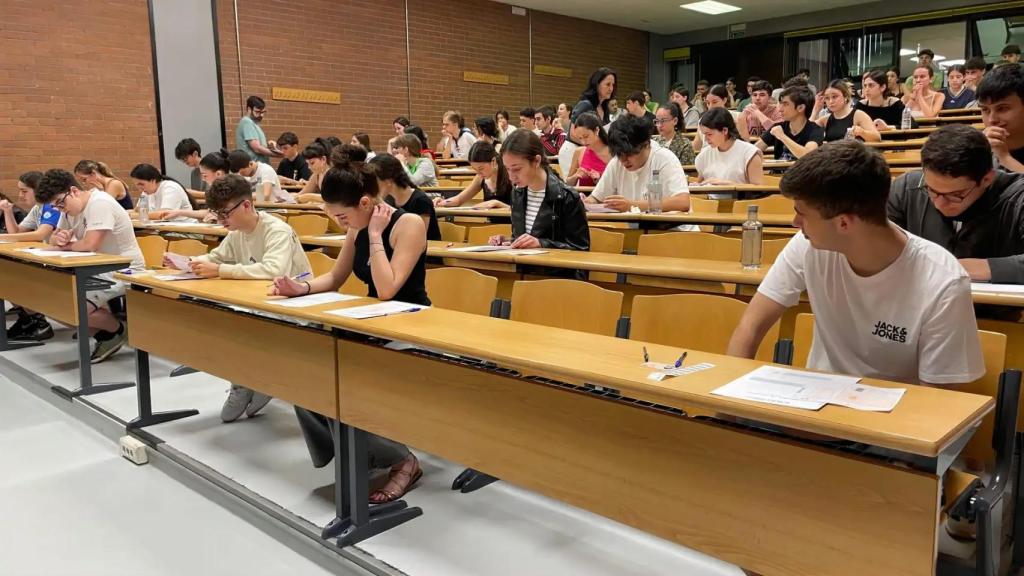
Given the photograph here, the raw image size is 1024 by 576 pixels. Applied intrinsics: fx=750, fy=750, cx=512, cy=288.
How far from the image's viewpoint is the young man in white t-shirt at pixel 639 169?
4254 mm

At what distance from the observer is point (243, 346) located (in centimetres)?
266

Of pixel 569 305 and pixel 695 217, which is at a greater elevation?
pixel 695 217

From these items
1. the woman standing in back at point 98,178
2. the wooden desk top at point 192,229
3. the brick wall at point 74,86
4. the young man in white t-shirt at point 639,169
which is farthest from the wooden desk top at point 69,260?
the brick wall at point 74,86

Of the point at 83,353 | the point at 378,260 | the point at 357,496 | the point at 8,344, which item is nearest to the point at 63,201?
the point at 83,353

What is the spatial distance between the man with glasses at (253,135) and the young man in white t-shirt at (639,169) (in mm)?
5747

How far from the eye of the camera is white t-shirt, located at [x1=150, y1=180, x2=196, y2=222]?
6.54 m

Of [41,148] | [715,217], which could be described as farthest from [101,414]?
[41,148]

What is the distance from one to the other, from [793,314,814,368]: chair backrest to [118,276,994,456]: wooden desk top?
395mm

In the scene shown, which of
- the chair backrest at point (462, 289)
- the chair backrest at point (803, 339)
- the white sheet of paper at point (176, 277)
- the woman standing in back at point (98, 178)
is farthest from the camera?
the woman standing in back at point (98, 178)

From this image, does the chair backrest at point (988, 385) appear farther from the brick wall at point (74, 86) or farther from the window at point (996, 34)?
the window at point (996, 34)

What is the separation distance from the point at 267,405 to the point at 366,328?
6.04 ft

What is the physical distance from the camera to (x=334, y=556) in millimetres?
2248

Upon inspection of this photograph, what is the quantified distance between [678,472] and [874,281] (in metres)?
0.59

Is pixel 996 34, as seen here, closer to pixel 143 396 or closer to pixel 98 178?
pixel 98 178
